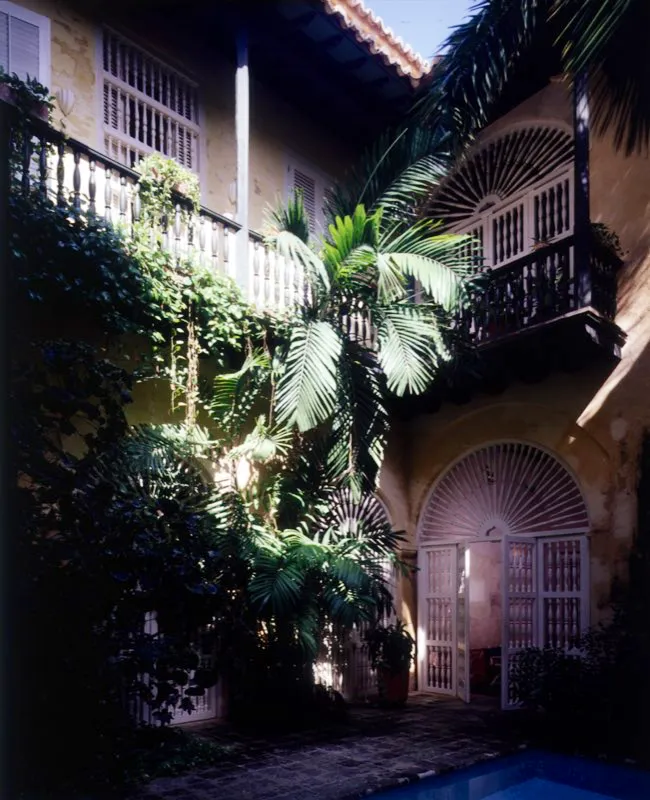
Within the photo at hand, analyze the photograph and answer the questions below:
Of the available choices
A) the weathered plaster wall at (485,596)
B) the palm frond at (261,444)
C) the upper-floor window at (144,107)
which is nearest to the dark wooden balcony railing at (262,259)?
the upper-floor window at (144,107)

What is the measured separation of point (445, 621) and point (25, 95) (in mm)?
8047

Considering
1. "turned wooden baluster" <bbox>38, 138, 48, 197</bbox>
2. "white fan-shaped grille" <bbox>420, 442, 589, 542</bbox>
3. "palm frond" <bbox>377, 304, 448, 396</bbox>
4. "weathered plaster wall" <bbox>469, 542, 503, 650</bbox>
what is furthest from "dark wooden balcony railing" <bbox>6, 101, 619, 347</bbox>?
"weathered plaster wall" <bbox>469, 542, 503, 650</bbox>

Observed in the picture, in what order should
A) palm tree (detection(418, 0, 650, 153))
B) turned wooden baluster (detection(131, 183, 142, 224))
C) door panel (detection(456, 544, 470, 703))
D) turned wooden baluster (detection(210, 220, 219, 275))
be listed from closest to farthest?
palm tree (detection(418, 0, 650, 153)) < turned wooden baluster (detection(131, 183, 142, 224)) < turned wooden baluster (detection(210, 220, 219, 275)) < door panel (detection(456, 544, 470, 703))

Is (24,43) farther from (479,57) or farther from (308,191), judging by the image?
(479,57)

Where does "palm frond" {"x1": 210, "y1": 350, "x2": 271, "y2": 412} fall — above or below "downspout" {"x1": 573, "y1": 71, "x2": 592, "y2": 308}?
below

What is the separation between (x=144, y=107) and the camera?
894 centimetres

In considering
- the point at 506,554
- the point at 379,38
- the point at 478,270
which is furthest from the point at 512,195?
the point at 506,554

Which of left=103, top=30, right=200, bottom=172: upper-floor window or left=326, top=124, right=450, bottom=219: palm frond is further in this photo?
left=103, top=30, right=200, bottom=172: upper-floor window

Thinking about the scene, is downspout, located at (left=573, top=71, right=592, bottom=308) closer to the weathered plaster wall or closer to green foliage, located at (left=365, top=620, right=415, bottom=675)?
green foliage, located at (left=365, top=620, right=415, bottom=675)

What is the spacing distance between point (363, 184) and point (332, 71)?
2.59m

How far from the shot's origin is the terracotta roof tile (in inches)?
349

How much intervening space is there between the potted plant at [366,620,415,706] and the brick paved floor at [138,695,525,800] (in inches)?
9.2

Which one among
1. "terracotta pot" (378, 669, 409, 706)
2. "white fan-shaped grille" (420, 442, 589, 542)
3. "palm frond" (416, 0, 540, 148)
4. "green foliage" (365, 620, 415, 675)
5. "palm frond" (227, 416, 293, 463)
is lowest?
"terracotta pot" (378, 669, 409, 706)

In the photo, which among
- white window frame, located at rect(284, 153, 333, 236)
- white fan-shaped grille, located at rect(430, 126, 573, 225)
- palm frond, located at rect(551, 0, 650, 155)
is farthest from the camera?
white window frame, located at rect(284, 153, 333, 236)
